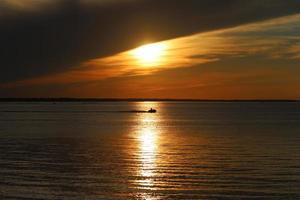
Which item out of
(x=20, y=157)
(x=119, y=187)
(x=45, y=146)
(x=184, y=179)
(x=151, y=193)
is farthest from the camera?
(x=45, y=146)

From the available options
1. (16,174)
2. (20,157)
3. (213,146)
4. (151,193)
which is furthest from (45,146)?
(151,193)

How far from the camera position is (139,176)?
107ft

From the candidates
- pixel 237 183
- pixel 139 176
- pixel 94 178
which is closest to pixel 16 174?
pixel 94 178

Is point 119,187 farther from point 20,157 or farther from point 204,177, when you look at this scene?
point 20,157

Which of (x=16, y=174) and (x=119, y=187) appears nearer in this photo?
(x=119, y=187)

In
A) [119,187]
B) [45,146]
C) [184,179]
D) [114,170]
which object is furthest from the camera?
[45,146]

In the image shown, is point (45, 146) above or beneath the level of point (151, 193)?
above

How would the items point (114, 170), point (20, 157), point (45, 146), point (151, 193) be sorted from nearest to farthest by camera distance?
point (151, 193)
point (114, 170)
point (20, 157)
point (45, 146)

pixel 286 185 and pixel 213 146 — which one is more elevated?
pixel 213 146

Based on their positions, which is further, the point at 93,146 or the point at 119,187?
the point at 93,146

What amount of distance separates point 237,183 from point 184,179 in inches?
128

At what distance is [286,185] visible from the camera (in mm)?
28781

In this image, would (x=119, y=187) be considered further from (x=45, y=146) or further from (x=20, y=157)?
(x=45, y=146)

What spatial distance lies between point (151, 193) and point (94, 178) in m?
6.18
